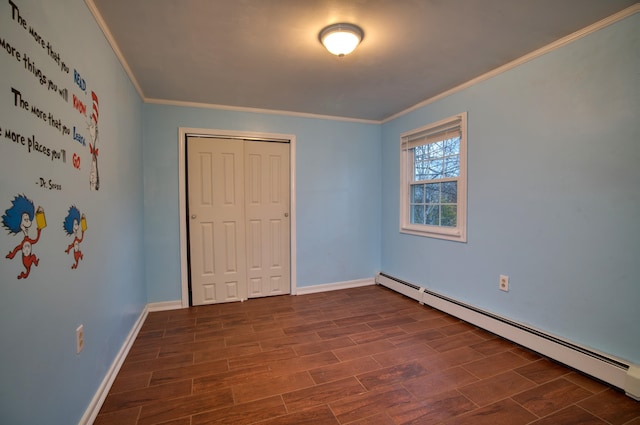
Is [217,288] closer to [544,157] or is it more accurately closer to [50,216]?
[50,216]

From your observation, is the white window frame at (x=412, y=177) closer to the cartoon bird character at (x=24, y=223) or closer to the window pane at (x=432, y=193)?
the window pane at (x=432, y=193)

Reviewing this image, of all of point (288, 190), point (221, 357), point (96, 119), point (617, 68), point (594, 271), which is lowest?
point (221, 357)

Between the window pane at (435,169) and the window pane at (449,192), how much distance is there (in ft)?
0.46

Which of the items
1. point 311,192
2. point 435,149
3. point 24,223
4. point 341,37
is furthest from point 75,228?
point 435,149

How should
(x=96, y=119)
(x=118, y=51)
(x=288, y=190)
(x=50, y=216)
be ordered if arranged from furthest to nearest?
1. (x=288, y=190)
2. (x=118, y=51)
3. (x=96, y=119)
4. (x=50, y=216)

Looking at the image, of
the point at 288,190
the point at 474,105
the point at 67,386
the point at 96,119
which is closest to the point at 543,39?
the point at 474,105

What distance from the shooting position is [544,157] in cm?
214

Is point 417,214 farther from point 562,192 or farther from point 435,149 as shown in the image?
point 562,192

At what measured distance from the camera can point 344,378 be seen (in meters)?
1.88

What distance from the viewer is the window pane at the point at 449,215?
2.97 m

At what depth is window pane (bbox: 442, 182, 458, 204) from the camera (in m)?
2.96

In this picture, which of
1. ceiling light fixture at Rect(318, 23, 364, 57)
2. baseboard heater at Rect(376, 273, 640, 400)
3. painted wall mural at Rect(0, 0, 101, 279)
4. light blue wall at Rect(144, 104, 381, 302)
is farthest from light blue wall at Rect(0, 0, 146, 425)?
baseboard heater at Rect(376, 273, 640, 400)

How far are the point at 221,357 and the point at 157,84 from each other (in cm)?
249

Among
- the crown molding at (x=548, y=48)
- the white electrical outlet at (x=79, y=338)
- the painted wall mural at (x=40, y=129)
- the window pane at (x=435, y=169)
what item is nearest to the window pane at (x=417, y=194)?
the window pane at (x=435, y=169)
